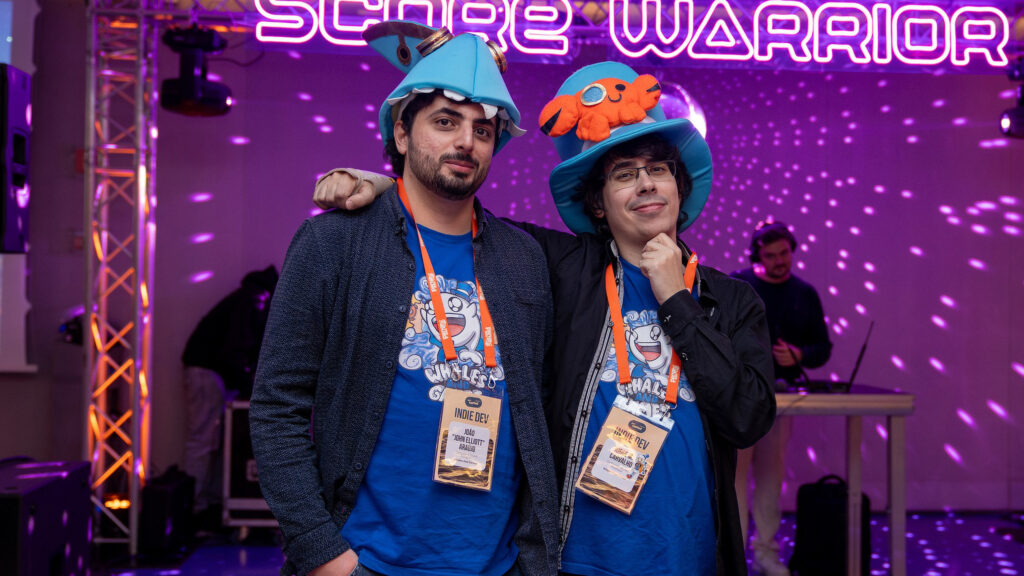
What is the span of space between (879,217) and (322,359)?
482 cm

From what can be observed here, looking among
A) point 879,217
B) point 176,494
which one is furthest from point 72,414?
point 879,217

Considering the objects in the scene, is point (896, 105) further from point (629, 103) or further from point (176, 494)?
point (176, 494)

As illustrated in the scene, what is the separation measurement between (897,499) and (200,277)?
415 cm

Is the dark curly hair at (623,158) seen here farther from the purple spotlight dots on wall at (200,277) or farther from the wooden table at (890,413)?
the purple spotlight dots on wall at (200,277)

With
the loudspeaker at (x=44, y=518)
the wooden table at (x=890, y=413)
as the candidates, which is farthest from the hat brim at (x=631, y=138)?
the loudspeaker at (x=44, y=518)

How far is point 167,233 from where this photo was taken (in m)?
5.12

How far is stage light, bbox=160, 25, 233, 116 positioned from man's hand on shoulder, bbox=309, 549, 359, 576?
3.66m

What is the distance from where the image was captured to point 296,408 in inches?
55.9

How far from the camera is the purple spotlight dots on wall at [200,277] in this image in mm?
5121

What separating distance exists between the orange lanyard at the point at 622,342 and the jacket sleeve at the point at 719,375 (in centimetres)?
3

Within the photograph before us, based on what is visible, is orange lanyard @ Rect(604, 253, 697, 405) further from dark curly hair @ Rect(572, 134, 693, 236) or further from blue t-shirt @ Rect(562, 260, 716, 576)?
dark curly hair @ Rect(572, 134, 693, 236)

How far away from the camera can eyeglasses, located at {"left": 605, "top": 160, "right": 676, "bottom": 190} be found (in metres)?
1.79

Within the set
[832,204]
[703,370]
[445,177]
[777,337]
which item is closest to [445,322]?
[445,177]

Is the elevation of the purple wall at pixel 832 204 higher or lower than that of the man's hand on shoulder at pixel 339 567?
higher
